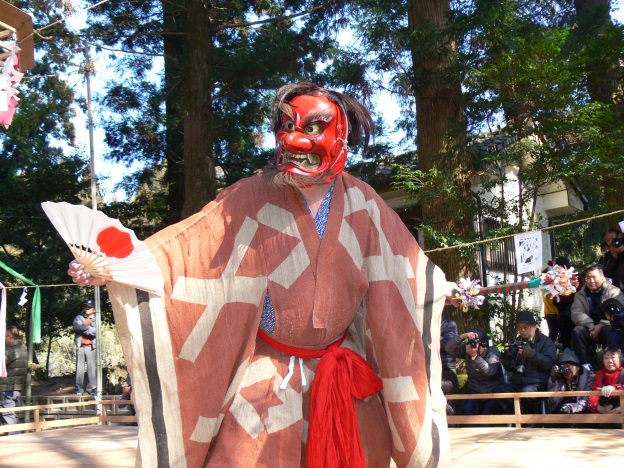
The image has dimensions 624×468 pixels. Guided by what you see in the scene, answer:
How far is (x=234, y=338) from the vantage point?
250 cm

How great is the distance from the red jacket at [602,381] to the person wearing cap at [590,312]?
0.45 meters

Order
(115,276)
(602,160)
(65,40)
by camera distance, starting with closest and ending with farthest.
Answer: (115,276), (602,160), (65,40)

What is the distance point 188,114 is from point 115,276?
736cm

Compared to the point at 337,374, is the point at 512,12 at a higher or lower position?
higher

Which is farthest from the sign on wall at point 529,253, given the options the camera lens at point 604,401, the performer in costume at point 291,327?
the performer in costume at point 291,327

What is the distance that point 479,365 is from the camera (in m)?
6.20

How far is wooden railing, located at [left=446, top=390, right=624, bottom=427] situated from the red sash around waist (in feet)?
11.0

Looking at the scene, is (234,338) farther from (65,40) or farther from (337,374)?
(65,40)

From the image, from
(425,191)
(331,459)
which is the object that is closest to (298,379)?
(331,459)

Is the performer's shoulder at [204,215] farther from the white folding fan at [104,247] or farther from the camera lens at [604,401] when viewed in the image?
the camera lens at [604,401]

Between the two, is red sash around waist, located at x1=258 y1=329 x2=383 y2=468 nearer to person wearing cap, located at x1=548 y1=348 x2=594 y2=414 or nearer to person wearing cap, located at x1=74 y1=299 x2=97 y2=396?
person wearing cap, located at x1=548 y1=348 x2=594 y2=414

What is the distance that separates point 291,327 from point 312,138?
0.68 meters

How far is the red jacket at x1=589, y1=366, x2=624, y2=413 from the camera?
5508 millimetres

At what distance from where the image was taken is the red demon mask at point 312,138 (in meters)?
2.62
